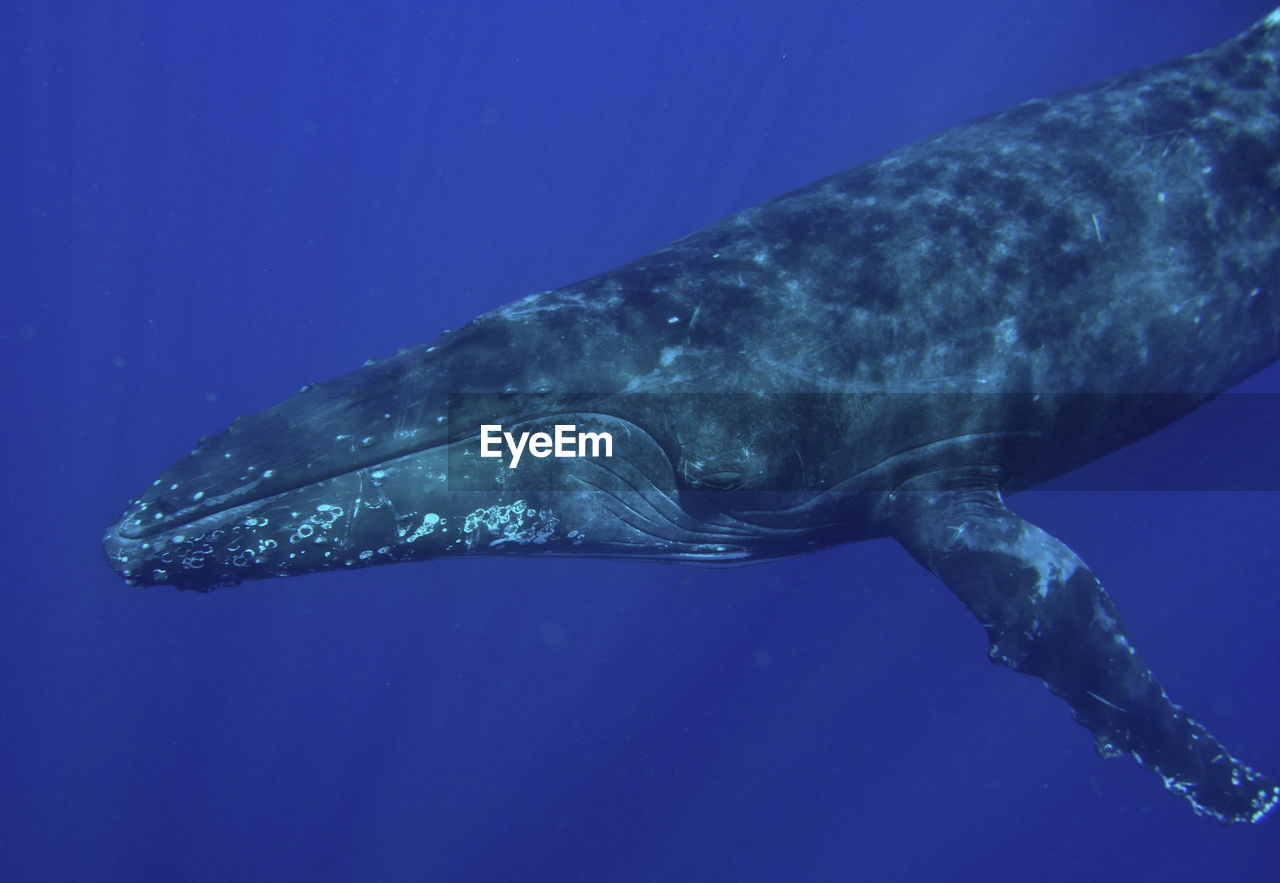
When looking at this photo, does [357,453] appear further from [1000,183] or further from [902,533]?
[1000,183]

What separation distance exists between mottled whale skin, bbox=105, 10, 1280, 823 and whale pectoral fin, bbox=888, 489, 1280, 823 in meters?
0.02

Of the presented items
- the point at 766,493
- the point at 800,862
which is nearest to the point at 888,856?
the point at 800,862

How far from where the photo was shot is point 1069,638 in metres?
5.64

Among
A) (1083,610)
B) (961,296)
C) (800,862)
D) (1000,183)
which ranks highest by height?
(1000,183)

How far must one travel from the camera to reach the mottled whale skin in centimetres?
532

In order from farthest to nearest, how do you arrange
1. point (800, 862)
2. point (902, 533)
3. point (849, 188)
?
point (800, 862) < point (849, 188) < point (902, 533)

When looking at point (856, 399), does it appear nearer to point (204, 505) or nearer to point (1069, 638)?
point (1069, 638)

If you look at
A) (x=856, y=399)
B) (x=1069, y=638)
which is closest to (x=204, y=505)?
(x=856, y=399)

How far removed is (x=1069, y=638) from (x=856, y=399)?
7.94ft

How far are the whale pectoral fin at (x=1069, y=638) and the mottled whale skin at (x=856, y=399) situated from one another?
21 millimetres

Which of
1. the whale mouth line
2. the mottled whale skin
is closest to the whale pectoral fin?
the mottled whale skin

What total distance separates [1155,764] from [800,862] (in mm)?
19391

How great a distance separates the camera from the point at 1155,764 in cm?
596

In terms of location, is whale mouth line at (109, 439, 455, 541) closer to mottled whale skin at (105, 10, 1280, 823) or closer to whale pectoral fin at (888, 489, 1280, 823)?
mottled whale skin at (105, 10, 1280, 823)
